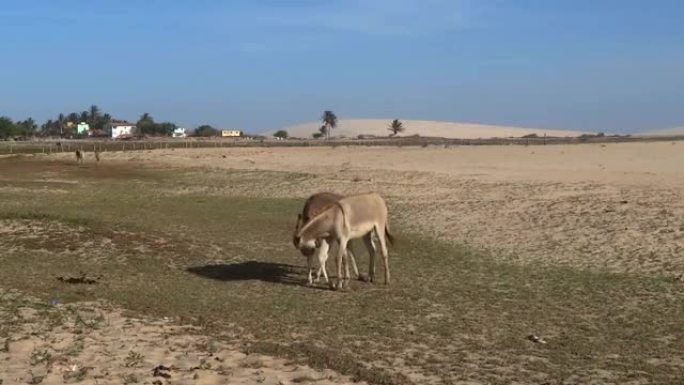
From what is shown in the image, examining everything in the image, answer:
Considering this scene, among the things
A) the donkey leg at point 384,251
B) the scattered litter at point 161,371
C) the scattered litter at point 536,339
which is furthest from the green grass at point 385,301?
the scattered litter at point 161,371

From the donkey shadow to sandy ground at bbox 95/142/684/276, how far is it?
213 inches

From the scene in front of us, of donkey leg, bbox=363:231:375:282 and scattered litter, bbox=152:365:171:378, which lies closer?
scattered litter, bbox=152:365:171:378

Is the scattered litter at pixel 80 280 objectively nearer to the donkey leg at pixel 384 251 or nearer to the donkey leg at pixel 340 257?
the donkey leg at pixel 340 257

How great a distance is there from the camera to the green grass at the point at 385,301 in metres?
9.14

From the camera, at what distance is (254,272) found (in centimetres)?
1552

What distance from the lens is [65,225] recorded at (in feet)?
64.5

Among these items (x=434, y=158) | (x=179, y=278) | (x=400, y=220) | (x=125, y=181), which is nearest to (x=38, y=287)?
(x=179, y=278)

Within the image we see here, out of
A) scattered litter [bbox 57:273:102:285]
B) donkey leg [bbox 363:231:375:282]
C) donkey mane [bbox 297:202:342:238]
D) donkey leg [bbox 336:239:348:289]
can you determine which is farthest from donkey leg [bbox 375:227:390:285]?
scattered litter [bbox 57:273:102:285]

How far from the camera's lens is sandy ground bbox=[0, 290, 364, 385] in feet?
26.1

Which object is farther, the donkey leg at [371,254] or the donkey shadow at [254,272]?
the donkey shadow at [254,272]

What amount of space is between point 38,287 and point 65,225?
681 cm

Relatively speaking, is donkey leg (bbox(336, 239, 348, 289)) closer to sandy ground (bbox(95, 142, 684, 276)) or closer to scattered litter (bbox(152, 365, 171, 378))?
sandy ground (bbox(95, 142, 684, 276))

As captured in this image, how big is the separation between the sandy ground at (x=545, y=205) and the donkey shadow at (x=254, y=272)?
541 centimetres

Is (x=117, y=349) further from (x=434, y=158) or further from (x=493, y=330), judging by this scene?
(x=434, y=158)
